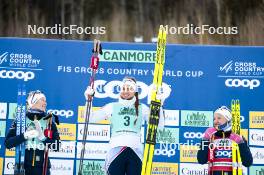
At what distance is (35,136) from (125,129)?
991mm

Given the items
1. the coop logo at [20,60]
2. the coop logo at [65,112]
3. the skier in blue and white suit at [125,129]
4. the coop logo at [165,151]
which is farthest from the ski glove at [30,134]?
the coop logo at [165,151]

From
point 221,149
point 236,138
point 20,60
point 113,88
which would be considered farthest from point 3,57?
point 236,138

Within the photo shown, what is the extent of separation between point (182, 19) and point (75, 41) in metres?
1.47

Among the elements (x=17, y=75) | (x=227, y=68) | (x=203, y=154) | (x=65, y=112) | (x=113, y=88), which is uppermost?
(x=227, y=68)

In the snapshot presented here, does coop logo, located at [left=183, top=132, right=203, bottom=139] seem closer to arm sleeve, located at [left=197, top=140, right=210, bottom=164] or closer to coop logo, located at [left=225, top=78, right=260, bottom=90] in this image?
coop logo, located at [left=225, top=78, right=260, bottom=90]

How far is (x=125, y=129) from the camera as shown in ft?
17.8

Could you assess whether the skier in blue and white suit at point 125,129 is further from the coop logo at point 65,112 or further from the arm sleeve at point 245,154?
the arm sleeve at point 245,154

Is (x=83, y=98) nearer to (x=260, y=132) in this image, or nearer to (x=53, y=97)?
(x=53, y=97)

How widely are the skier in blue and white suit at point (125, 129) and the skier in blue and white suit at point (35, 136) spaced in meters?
0.53

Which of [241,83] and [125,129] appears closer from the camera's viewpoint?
[125,129]

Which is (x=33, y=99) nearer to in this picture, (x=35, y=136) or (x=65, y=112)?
(x=35, y=136)

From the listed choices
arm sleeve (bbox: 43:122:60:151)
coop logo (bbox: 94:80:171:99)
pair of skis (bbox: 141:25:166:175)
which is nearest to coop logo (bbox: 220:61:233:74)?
coop logo (bbox: 94:80:171:99)

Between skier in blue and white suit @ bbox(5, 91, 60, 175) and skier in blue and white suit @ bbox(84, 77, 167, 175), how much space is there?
531mm

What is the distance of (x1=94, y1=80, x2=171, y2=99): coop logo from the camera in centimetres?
628
